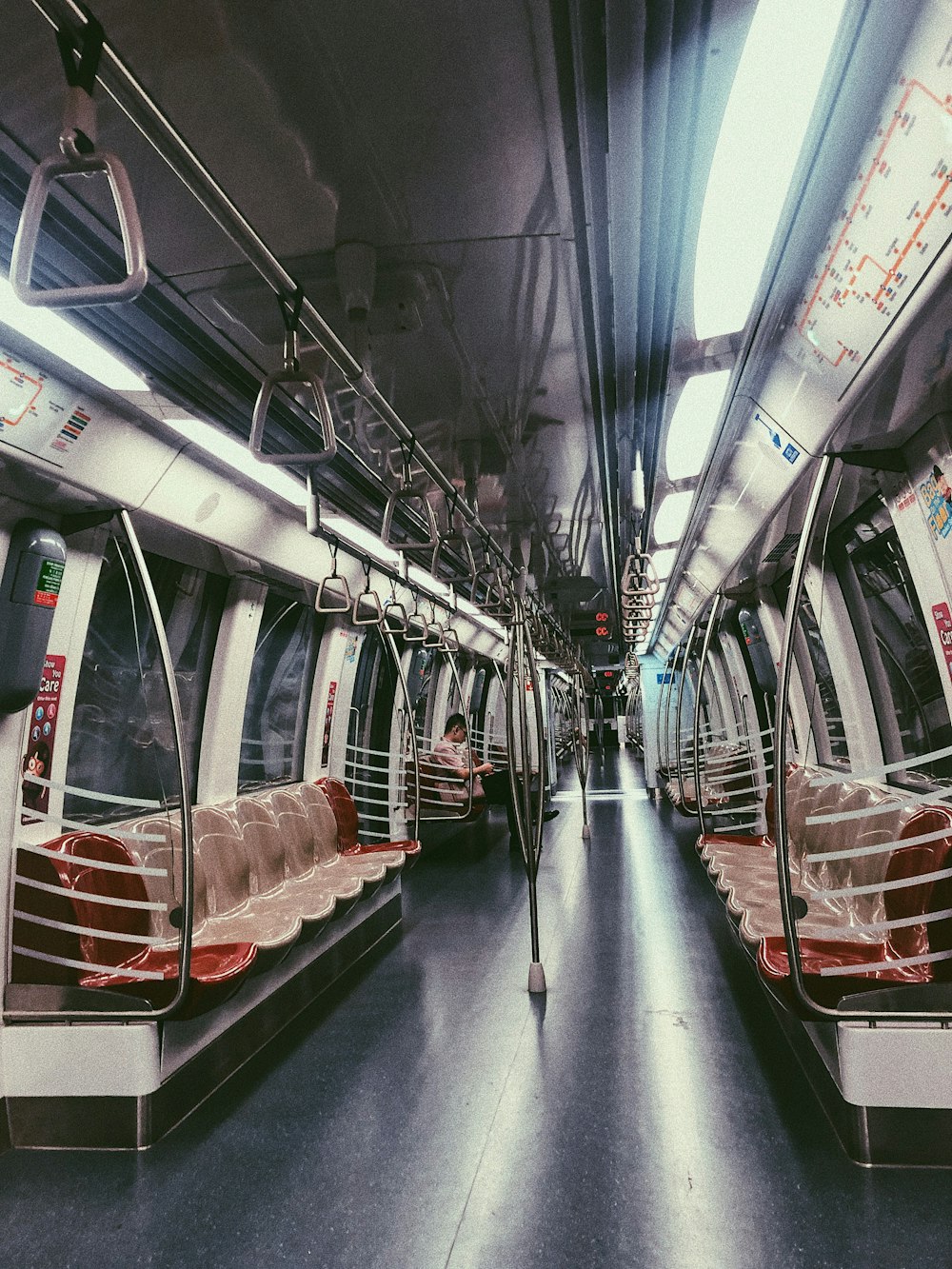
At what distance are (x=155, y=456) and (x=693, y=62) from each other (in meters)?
2.79

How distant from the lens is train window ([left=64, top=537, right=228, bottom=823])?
4.40m

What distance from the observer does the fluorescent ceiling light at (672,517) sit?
589 cm

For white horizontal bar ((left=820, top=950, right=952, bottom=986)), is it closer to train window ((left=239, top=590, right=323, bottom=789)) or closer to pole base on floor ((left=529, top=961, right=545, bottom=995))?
pole base on floor ((left=529, top=961, right=545, bottom=995))

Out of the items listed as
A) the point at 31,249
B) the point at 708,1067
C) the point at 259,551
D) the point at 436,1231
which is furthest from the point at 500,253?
the point at 708,1067

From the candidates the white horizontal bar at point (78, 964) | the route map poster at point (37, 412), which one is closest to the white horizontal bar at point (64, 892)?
the white horizontal bar at point (78, 964)

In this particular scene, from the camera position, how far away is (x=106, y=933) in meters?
3.25

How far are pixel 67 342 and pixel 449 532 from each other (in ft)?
6.08

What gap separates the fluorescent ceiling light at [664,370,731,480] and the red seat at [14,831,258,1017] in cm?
354

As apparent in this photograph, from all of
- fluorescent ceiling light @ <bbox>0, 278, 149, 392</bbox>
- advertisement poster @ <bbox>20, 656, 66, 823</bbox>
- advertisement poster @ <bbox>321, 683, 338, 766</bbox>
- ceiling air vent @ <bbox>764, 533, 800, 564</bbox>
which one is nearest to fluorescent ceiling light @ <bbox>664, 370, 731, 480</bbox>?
ceiling air vent @ <bbox>764, 533, 800, 564</bbox>

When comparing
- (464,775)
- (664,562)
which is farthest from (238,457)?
(464,775)

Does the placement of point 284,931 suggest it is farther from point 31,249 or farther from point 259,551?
point 31,249

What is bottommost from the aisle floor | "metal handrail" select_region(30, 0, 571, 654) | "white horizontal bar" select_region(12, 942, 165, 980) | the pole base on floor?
the aisle floor

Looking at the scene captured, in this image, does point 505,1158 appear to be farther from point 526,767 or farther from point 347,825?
point 347,825

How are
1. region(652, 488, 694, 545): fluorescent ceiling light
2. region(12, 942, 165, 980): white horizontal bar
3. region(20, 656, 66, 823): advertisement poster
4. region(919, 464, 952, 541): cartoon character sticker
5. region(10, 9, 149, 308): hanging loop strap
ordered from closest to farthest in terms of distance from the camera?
1. region(10, 9, 149, 308): hanging loop strap
2. region(919, 464, 952, 541): cartoon character sticker
3. region(12, 942, 165, 980): white horizontal bar
4. region(20, 656, 66, 823): advertisement poster
5. region(652, 488, 694, 545): fluorescent ceiling light
